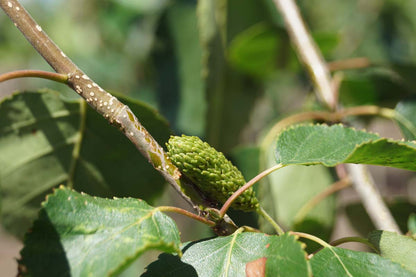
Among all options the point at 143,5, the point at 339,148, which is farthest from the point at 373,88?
the point at 143,5

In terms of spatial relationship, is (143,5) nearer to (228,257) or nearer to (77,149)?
(77,149)

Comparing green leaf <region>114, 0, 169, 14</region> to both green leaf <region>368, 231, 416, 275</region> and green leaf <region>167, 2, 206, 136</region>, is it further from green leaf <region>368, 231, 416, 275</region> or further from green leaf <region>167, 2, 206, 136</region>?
green leaf <region>368, 231, 416, 275</region>

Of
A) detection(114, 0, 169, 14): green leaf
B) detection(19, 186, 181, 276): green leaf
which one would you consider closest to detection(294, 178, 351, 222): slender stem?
detection(19, 186, 181, 276): green leaf

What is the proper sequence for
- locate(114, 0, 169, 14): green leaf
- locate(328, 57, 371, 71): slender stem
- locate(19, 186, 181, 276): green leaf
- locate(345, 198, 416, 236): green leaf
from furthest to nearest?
locate(114, 0, 169, 14): green leaf < locate(328, 57, 371, 71): slender stem < locate(345, 198, 416, 236): green leaf < locate(19, 186, 181, 276): green leaf

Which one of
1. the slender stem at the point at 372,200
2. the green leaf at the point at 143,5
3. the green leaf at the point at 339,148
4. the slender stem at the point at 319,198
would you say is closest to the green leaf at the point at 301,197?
the slender stem at the point at 319,198

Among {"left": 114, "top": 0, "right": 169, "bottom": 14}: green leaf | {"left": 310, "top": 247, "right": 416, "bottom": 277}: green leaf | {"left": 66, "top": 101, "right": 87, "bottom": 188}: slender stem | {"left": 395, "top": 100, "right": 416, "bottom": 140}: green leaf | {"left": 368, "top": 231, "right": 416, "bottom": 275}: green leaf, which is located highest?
{"left": 114, "top": 0, "right": 169, "bottom": 14}: green leaf

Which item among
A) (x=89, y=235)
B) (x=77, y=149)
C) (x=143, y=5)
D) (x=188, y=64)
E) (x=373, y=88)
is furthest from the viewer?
(x=143, y=5)

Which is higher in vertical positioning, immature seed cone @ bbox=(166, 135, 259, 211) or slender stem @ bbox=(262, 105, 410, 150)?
immature seed cone @ bbox=(166, 135, 259, 211)

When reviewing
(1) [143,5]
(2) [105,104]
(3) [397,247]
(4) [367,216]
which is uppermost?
(1) [143,5]
